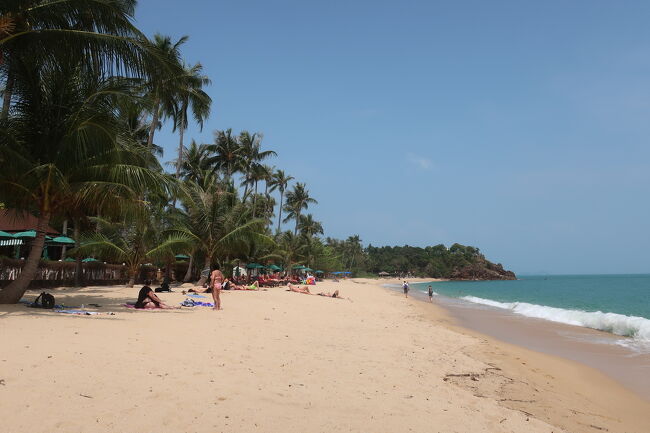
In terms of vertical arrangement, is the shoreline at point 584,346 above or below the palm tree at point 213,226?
below

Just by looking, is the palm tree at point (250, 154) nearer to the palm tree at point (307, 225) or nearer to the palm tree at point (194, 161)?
the palm tree at point (194, 161)

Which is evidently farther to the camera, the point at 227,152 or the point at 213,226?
the point at 227,152

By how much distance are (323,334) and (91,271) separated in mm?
14739

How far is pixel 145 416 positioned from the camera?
3471mm

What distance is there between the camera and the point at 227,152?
37281 mm

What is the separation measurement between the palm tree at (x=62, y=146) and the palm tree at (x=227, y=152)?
88.9 ft

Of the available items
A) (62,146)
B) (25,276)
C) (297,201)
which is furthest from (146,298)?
(297,201)

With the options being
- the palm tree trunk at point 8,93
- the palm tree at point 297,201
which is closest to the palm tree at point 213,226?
the palm tree trunk at point 8,93

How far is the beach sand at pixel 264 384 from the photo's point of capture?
3.59 m

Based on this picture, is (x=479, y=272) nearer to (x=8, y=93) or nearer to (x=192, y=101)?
(x=192, y=101)

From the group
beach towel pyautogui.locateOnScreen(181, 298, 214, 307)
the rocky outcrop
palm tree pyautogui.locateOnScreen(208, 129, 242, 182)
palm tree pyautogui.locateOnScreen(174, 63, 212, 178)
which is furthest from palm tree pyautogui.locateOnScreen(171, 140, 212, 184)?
the rocky outcrop

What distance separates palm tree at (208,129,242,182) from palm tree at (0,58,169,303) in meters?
27.1

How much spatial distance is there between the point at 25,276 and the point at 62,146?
321 centimetres

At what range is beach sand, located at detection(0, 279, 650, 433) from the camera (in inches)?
141
